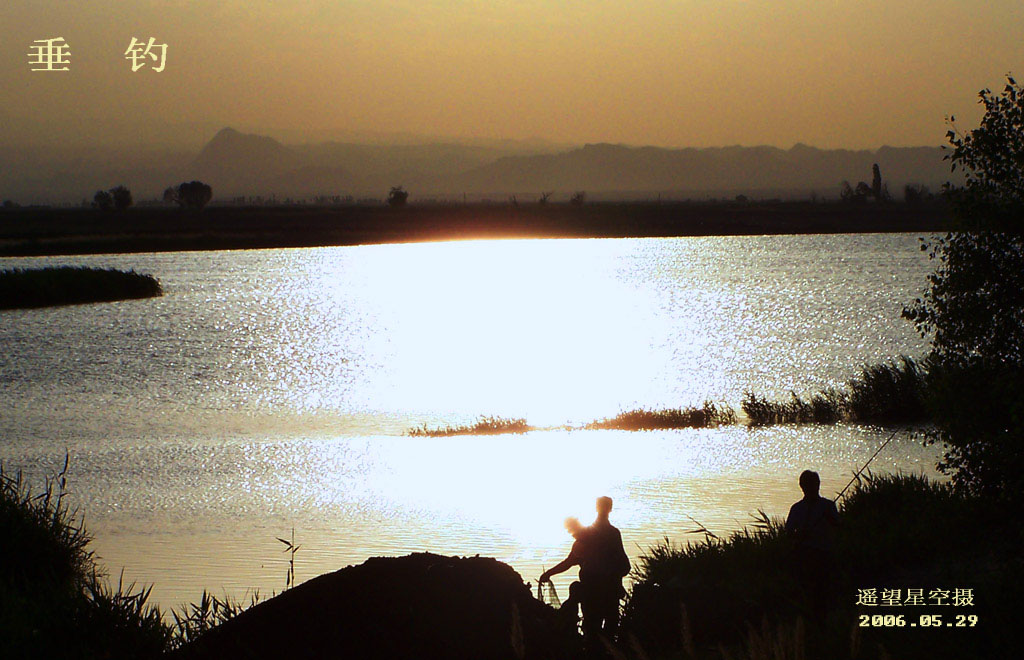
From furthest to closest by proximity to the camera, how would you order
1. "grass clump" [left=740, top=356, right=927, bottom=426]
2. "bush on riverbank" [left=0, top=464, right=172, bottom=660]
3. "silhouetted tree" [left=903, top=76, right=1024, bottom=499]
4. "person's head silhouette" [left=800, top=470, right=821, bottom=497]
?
"grass clump" [left=740, top=356, right=927, bottom=426] → "silhouetted tree" [left=903, top=76, right=1024, bottom=499] → "bush on riverbank" [left=0, top=464, right=172, bottom=660] → "person's head silhouette" [left=800, top=470, right=821, bottom=497]

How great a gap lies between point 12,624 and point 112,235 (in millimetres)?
130076

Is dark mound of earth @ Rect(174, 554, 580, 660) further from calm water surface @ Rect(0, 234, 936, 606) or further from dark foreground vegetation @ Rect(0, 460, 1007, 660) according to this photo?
calm water surface @ Rect(0, 234, 936, 606)

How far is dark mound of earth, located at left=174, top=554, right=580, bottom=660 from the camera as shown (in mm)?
10609

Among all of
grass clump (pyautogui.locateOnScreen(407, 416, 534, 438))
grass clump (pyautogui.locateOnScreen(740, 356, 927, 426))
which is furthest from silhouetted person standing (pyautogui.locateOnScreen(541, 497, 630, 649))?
grass clump (pyautogui.locateOnScreen(407, 416, 534, 438))

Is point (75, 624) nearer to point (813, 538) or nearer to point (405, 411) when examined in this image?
point (813, 538)

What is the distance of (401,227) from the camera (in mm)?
172875

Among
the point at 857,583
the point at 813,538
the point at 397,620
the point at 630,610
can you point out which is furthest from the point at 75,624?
the point at 857,583

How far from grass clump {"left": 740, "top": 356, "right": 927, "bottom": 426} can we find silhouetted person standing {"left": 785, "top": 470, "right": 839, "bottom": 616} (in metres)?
21.3

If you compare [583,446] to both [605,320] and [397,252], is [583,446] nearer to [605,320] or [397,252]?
[605,320]

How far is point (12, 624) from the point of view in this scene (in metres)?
11.9

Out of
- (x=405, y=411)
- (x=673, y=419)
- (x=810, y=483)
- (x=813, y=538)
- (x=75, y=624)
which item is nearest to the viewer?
(x=810, y=483)

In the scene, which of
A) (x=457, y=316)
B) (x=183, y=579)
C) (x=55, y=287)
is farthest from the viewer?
(x=457, y=316)

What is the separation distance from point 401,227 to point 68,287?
326ft

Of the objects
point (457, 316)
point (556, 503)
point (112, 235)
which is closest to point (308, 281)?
point (457, 316)
